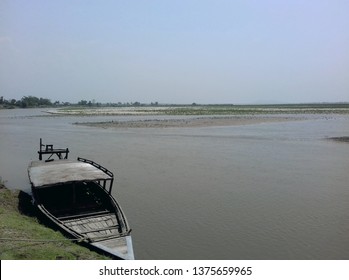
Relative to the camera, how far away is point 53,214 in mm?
11266

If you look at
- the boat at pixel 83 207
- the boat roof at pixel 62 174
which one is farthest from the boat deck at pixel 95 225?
the boat roof at pixel 62 174

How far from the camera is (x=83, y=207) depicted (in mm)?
11719

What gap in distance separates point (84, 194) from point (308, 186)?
10.3 metres

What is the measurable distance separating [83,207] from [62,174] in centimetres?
162

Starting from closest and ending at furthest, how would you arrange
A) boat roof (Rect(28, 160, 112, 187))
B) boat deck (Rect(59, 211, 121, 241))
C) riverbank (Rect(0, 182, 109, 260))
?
1. riverbank (Rect(0, 182, 109, 260))
2. boat deck (Rect(59, 211, 121, 241))
3. boat roof (Rect(28, 160, 112, 187))

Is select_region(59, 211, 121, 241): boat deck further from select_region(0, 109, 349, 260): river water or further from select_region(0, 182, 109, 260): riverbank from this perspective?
select_region(0, 109, 349, 260): river water

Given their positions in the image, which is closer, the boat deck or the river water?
the boat deck

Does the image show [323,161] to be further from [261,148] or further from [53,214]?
[53,214]

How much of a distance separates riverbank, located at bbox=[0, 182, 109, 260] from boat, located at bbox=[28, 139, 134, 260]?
337mm

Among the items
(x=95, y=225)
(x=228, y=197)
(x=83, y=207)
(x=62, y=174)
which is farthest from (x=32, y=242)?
(x=228, y=197)

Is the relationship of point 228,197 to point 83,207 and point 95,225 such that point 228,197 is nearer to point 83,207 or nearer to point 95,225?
point 83,207

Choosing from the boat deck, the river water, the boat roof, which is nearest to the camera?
the boat deck

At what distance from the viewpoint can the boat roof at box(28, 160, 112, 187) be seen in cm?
1181

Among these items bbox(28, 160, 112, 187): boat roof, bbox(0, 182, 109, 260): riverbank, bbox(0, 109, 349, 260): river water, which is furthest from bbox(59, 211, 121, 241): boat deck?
bbox(28, 160, 112, 187): boat roof
